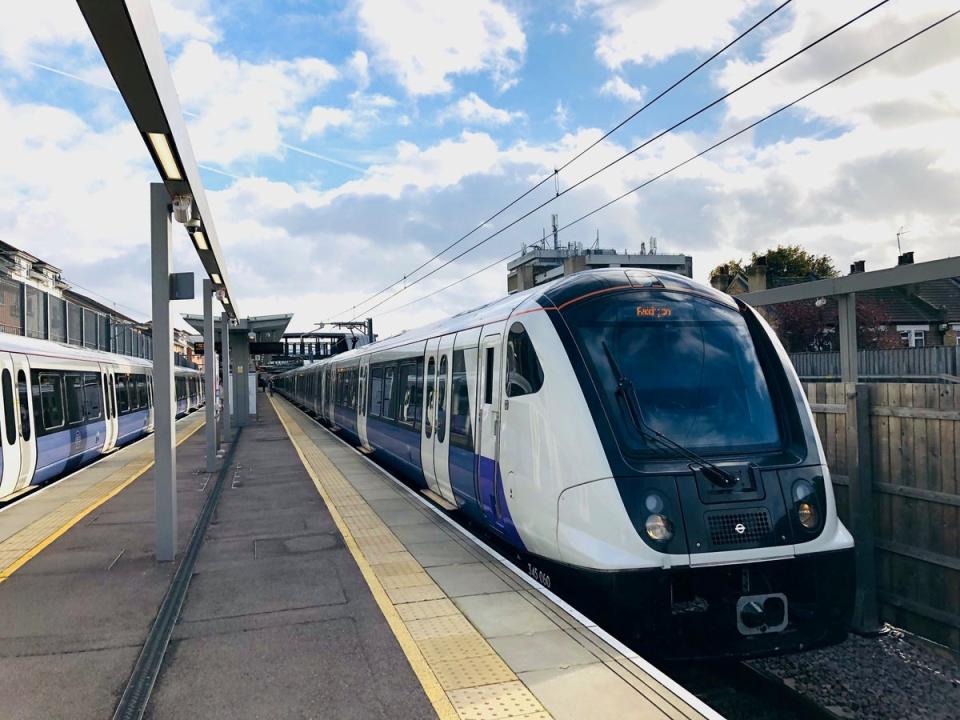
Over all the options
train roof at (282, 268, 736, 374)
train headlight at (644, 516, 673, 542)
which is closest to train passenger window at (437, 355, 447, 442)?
train roof at (282, 268, 736, 374)

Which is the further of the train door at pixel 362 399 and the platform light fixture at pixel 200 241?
the train door at pixel 362 399

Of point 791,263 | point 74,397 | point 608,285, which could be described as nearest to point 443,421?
point 608,285

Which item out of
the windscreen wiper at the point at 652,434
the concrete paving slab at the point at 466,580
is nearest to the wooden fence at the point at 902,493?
the windscreen wiper at the point at 652,434

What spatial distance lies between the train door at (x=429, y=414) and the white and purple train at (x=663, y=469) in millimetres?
2465

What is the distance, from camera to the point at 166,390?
23.5ft

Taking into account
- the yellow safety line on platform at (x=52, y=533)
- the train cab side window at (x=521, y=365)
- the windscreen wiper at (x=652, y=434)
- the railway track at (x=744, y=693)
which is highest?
the train cab side window at (x=521, y=365)

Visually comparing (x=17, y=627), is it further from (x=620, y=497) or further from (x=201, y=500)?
(x=201, y=500)

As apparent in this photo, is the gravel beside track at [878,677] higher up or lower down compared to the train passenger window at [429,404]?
lower down

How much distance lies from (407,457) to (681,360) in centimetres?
645

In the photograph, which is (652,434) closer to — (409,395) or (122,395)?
(409,395)

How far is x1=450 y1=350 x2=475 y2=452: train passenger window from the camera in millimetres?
7879

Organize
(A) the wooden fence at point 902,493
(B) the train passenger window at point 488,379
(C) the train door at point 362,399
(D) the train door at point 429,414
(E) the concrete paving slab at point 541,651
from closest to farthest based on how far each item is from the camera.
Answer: (E) the concrete paving slab at point 541,651
(A) the wooden fence at point 902,493
(B) the train passenger window at point 488,379
(D) the train door at point 429,414
(C) the train door at point 362,399

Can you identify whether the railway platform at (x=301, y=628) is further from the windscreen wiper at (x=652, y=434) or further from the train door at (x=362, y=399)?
the train door at (x=362, y=399)

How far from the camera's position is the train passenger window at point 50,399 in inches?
469
